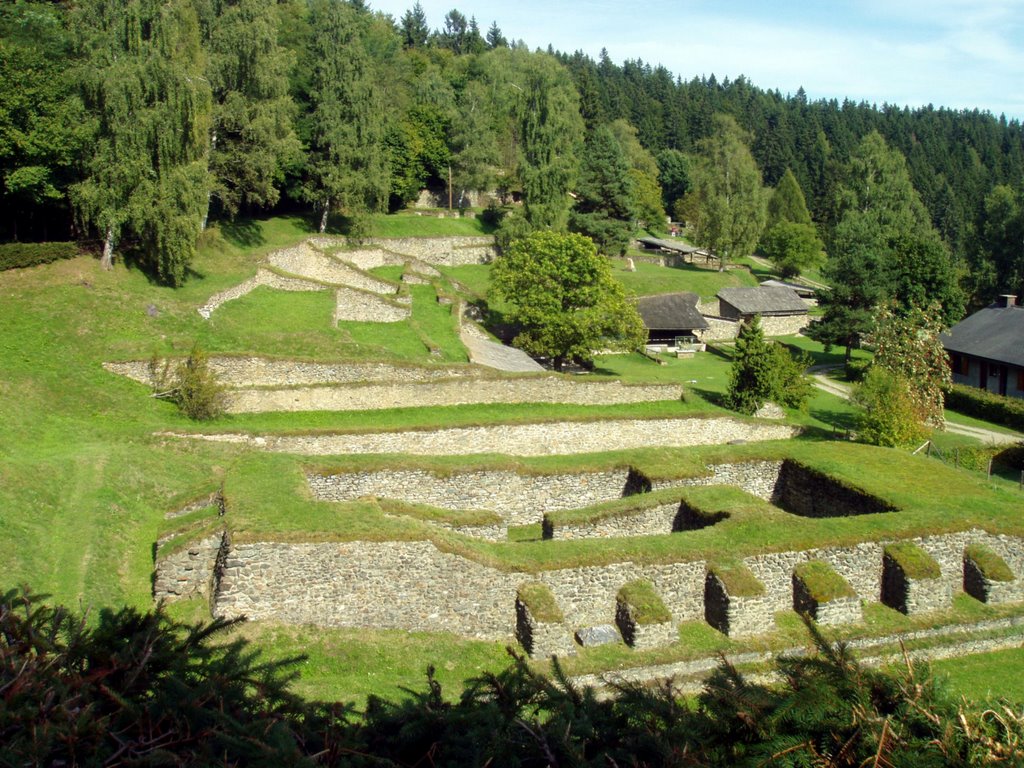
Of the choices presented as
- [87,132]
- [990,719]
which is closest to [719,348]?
[87,132]

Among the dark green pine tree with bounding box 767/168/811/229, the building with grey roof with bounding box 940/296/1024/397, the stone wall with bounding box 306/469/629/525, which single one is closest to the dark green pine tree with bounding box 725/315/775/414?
the stone wall with bounding box 306/469/629/525

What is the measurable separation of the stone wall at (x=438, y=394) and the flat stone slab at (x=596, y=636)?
1523 cm

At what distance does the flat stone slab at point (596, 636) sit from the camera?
16.3 metres

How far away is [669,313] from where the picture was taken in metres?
56.3

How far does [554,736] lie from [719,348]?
52567 mm

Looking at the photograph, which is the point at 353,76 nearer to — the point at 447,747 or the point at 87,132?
the point at 87,132

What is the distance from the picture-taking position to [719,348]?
5675cm

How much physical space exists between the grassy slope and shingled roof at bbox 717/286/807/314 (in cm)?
2121

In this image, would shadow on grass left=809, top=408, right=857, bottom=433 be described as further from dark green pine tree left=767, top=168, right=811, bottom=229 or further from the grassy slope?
dark green pine tree left=767, top=168, right=811, bottom=229

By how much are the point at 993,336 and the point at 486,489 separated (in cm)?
3639

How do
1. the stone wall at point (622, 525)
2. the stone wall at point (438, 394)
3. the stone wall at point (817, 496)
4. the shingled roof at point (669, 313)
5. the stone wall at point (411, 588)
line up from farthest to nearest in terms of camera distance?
the shingled roof at point (669, 313)
the stone wall at point (438, 394)
the stone wall at point (817, 496)
the stone wall at point (622, 525)
the stone wall at point (411, 588)

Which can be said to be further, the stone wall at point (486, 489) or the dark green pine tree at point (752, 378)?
the dark green pine tree at point (752, 378)

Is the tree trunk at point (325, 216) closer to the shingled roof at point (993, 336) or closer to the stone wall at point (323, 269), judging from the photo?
the stone wall at point (323, 269)

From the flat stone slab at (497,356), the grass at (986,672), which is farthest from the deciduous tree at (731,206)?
the grass at (986,672)
